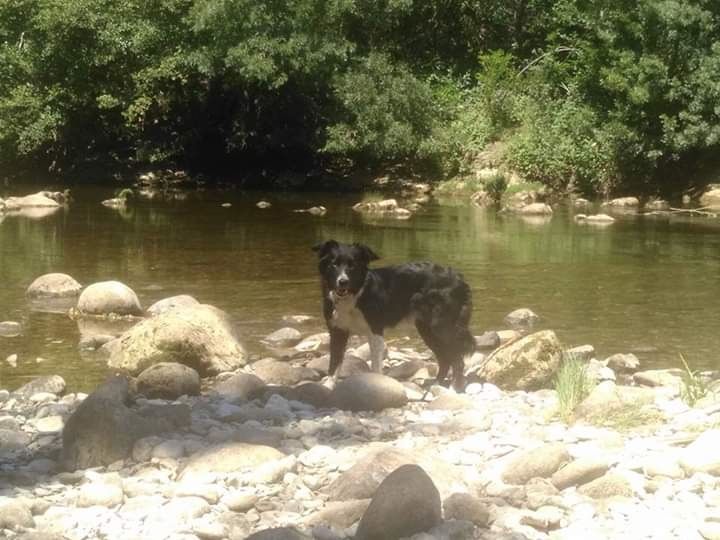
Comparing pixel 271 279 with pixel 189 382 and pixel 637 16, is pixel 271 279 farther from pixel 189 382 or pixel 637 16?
pixel 637 16

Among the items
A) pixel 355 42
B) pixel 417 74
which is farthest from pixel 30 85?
pixel 417 74

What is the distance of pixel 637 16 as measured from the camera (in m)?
27.2

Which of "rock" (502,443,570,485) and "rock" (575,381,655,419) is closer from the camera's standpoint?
"rock" (502,443,570,485)

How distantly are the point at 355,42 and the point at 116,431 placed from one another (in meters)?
27.7

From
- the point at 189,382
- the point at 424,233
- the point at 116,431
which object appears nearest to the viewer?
the point at 116,431

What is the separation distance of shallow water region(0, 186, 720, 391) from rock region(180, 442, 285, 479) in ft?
11.4

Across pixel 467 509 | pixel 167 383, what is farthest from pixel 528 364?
pixel 467 509

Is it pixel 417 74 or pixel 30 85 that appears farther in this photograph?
pixel 417 74

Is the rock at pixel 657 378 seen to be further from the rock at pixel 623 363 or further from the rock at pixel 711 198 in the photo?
the rock at pixel 711 198

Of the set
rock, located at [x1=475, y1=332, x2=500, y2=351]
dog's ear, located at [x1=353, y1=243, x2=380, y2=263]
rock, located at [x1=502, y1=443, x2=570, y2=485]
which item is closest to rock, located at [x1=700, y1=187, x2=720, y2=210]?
rock, located at [x1=475, y1=332, x2=500, y2=351]

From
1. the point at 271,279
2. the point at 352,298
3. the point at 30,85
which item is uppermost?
the point at 30,85

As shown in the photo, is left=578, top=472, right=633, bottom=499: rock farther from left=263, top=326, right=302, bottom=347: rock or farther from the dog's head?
left=263, top=326, right=302, bottom=347: rock

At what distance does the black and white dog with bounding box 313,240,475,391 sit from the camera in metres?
8.23

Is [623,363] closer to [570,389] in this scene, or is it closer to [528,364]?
[528,364]
